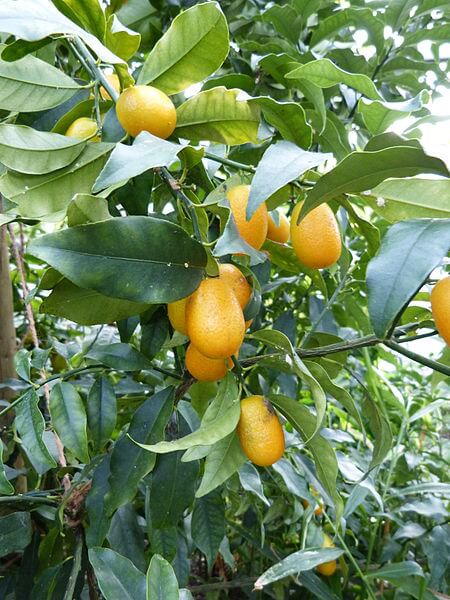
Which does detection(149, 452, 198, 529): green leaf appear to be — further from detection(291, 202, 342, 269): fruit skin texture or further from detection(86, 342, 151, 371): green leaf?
detection(291, 202, 342, 269): fruit skin texture

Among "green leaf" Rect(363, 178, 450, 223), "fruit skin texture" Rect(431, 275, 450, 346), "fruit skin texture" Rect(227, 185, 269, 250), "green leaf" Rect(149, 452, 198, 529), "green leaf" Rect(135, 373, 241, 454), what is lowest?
"green leaf" Rect(149, 452, 198, 529)

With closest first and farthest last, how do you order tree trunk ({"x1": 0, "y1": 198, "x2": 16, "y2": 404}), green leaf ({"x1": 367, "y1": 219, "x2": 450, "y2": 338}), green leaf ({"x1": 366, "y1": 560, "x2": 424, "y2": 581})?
green leaf ({"x1": 367, "y1": 219, "x2": 450, "y2": 338}) → green leaf ({"x1": 366, "y1": 560, "x2": 424, "y2": 581}) → tree trunk ({"x1": 0, "y1": 198, "x2": 16, "y2": 404})

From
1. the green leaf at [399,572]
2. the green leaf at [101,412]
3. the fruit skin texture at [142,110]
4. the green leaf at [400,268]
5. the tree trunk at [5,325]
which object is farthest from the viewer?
the tree trunk at [5,325]

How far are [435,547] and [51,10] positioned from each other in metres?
0.96

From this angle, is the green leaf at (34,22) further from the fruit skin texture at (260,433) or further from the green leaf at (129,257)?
the fruit skin texture at (260,433)

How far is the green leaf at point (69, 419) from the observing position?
0.65 m

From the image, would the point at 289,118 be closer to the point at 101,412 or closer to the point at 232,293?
the point at 232,293

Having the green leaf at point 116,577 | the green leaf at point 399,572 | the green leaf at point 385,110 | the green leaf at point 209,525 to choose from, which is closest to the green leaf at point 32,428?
the green leaf at point 116,577

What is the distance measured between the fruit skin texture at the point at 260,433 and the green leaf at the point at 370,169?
0.19m

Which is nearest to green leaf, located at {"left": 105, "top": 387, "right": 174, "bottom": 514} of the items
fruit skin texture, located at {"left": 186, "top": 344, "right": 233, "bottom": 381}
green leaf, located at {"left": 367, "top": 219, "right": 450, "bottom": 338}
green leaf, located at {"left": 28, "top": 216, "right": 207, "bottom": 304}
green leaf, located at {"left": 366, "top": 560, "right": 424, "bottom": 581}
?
fruit skin texture, located at {"left": 186, "top": 344, "right": 233, "bottom": 381}

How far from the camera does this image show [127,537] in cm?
77

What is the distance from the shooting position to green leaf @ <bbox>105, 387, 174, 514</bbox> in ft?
1.94

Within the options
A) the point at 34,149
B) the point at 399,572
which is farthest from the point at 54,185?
the point at 399,572

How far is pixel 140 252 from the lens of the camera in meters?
0.44
